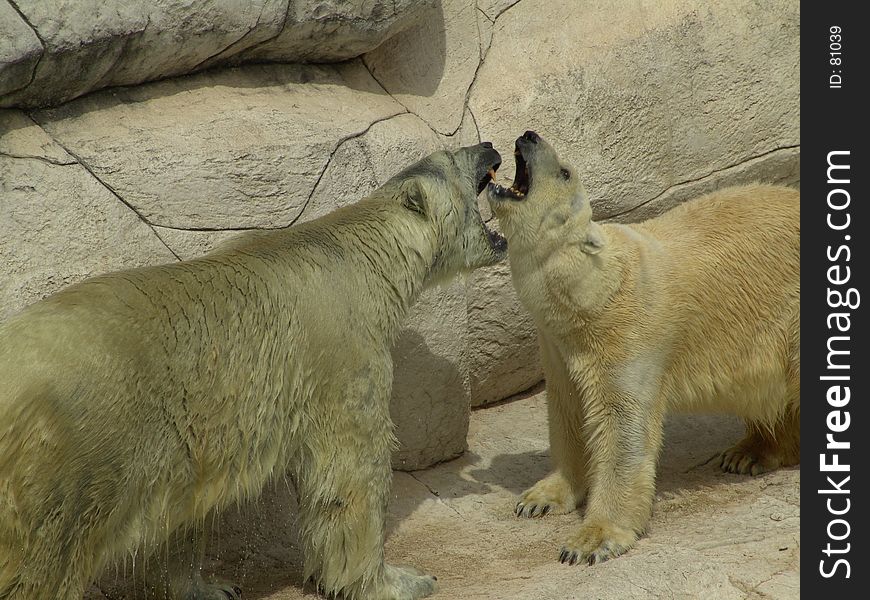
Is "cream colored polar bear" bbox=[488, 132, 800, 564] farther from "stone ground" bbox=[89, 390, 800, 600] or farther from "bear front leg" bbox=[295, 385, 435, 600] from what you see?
"bear front leg" bbox=[295, 385, 435, 600]

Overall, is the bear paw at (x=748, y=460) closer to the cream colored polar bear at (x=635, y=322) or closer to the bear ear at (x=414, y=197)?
the cream colored polar bear at (x=635, y=322)

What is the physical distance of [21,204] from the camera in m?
5.30

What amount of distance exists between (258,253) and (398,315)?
71 centimetres

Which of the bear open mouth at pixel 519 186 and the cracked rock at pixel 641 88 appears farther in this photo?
the cracked rock at pixel 641 88

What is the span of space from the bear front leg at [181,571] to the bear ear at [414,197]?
5.61 ft

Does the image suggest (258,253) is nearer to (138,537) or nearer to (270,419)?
(270,419)

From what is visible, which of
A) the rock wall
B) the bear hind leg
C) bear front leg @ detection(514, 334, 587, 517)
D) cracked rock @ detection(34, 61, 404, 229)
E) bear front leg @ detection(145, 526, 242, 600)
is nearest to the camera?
bear front leg @ detection(145, 526, 242, 600)

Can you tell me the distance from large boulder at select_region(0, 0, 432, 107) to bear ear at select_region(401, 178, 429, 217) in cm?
137

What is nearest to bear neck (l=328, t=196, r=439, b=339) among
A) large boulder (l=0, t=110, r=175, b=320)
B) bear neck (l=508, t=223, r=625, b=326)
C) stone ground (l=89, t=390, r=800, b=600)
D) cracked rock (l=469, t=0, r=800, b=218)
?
bear neck (l=508, t=223, r=625, b=326)

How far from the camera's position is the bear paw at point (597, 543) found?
5.48 metres

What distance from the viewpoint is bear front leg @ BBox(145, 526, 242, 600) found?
5.34 metres

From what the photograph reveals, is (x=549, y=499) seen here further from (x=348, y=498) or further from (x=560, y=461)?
(x=348, y=498)

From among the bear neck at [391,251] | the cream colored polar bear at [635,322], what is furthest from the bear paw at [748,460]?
the bear neck at [391,251]

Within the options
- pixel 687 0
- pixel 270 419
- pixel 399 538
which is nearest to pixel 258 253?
pixel 270 419
